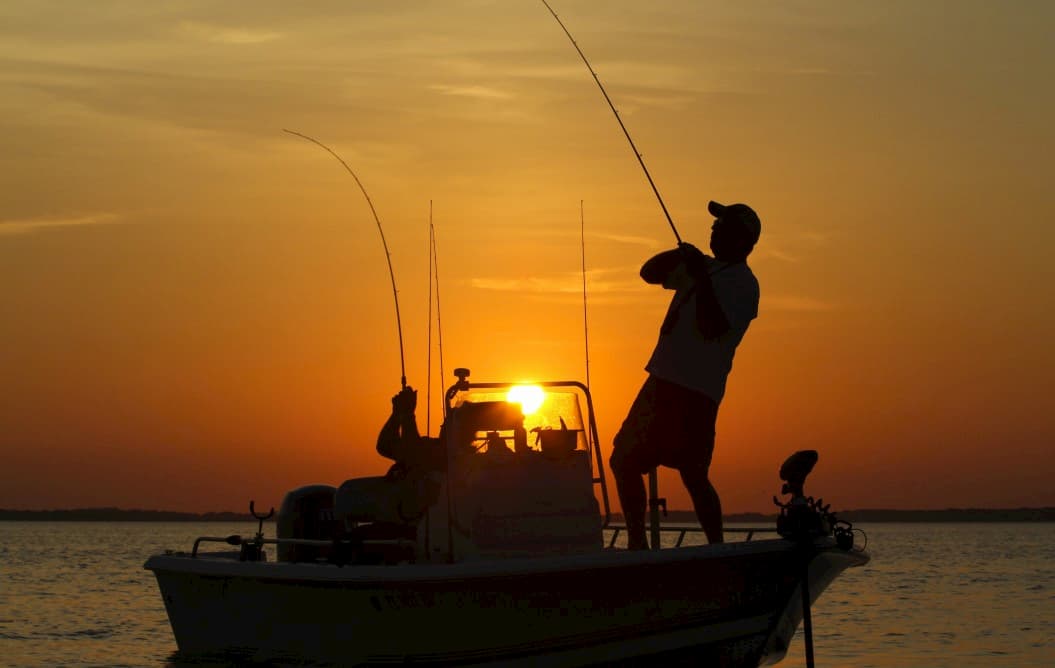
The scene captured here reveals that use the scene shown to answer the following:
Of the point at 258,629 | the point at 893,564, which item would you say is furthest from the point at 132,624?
the point at 893,564

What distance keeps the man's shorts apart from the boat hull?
1.75 ft

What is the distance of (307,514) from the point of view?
11.3 metres

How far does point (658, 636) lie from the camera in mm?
8984

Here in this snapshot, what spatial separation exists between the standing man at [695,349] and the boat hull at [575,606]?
50 centimetres

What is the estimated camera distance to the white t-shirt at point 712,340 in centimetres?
859

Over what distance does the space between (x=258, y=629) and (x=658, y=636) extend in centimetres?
294

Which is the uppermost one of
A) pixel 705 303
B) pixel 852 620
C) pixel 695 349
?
pixel 705 303

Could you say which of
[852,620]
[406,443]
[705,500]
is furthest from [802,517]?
[852,620]

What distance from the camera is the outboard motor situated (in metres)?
11.3

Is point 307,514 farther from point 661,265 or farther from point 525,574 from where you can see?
point 661,265

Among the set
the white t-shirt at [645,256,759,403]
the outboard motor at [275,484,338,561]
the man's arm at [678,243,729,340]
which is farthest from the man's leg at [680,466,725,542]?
the outboard motor at [275,484,338,561]

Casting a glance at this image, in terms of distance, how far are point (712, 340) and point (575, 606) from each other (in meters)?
1.73

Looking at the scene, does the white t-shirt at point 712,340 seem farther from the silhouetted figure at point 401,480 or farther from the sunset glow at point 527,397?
the silhouetted figure at point 401,480

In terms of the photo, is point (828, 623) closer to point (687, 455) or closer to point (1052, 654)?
point (1052, 654)
